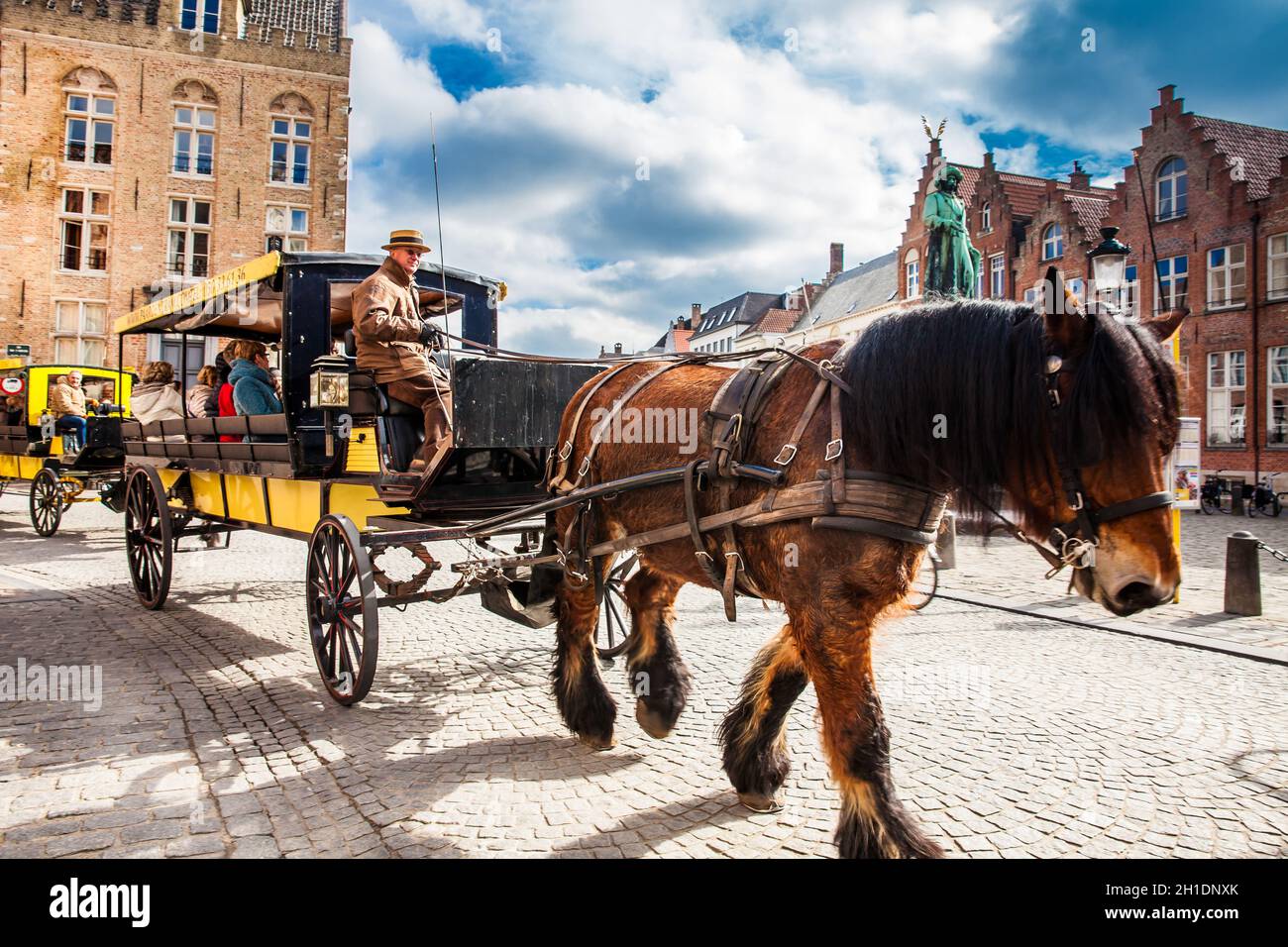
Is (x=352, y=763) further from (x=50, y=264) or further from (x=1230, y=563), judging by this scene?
(x=50, y=264)

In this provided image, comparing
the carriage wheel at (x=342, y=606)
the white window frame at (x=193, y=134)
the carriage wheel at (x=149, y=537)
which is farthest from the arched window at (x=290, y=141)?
the carriage wheel at (x=342, y=606)

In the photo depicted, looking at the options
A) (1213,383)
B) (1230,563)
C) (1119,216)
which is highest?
(1119,216)

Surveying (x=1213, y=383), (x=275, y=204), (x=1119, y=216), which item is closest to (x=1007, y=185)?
(x=1119, y=216)

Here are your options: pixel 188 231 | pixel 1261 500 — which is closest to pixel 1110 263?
pixel 1261 500

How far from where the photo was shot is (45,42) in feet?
77.4

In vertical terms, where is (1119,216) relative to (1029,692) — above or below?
above

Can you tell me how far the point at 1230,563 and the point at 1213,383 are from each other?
19.2 meters

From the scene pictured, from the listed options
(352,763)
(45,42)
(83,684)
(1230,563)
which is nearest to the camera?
(352,763)

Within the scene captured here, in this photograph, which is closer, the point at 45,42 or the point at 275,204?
the point at 45,42

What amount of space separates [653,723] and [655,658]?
29cm

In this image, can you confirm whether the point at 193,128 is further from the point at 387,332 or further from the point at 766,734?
→ the point at 766,734

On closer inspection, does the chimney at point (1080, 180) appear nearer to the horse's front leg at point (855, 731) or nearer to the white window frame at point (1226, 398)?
the white window frame at point (1226, 398)

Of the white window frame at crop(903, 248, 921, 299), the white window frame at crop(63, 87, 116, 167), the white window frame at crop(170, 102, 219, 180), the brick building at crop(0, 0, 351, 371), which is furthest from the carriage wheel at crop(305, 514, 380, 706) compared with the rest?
the white window frame at crop(903, 248, 921, 299)

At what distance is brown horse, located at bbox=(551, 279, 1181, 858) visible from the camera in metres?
2.03
